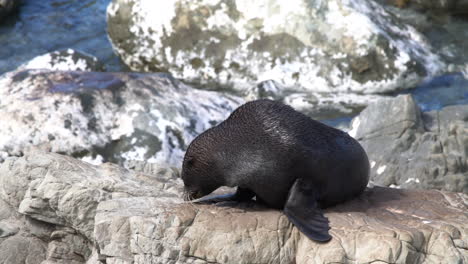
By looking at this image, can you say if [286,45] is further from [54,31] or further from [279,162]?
[279,162]

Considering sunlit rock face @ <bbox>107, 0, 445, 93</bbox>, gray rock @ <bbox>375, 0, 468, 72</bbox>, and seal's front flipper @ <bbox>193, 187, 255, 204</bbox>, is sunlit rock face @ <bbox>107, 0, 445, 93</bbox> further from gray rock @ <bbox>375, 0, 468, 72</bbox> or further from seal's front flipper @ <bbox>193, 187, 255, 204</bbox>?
seal's front flipper @ <bbox>193, 187, 255, 204</bbox>

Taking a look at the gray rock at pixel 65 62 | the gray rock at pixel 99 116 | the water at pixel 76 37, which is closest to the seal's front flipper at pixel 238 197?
the gray rock at pixel 99 116

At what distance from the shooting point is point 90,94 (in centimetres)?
1026

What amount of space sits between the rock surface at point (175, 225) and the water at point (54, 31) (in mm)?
7736

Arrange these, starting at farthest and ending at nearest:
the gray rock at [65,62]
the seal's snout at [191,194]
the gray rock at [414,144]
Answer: the gray rock at [65,62], the gray rock at [414,144], the seal's snout at [191,194]

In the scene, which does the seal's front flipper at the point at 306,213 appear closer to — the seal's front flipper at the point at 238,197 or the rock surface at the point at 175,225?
the rock surface at the point at 175,225

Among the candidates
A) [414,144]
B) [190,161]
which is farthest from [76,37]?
[190,161]

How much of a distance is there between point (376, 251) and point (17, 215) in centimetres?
325

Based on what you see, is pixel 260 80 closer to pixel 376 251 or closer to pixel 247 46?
pixel 247 46

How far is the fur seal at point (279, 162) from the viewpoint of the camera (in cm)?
607

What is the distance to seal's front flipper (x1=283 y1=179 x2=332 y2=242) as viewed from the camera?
5582 mm

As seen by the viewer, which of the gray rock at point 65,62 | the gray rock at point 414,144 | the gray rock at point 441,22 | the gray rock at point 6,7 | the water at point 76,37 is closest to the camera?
the gray rock at point 414,144

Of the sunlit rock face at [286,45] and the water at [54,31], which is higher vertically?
the sunlit rock face at [286,45]

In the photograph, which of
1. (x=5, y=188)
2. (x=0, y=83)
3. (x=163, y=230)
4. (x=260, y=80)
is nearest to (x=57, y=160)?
(x=5, y=188)
